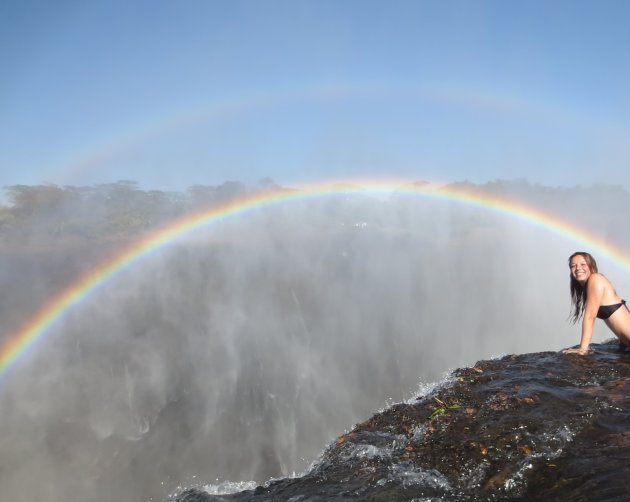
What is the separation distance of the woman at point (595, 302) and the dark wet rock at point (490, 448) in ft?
2.34

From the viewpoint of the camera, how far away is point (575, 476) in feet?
10.8

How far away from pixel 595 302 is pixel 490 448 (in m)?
3.54

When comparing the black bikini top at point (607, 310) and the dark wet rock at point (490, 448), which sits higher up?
the black bikini top at point (607, 310)

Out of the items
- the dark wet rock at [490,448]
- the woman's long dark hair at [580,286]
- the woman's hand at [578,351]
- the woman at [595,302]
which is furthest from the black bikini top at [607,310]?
the dark wet rock at [490,448]

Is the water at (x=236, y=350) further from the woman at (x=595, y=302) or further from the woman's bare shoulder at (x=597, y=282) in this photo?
the woman's bare shoulder at (x=597, y=282)

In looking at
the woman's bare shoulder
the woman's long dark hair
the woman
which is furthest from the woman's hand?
the woman's bare shoulder

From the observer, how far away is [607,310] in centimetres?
603

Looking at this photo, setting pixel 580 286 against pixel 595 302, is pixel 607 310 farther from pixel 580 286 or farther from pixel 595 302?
Result: pixel 580 286

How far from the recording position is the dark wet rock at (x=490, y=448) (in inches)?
131

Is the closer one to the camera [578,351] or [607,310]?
[607,310]

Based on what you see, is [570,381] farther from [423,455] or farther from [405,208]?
[405,208]

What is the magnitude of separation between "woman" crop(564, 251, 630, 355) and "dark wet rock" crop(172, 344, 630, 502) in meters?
0.71

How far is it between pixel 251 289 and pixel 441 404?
809 inches

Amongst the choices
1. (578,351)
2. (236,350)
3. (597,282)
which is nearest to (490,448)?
(578,351)
